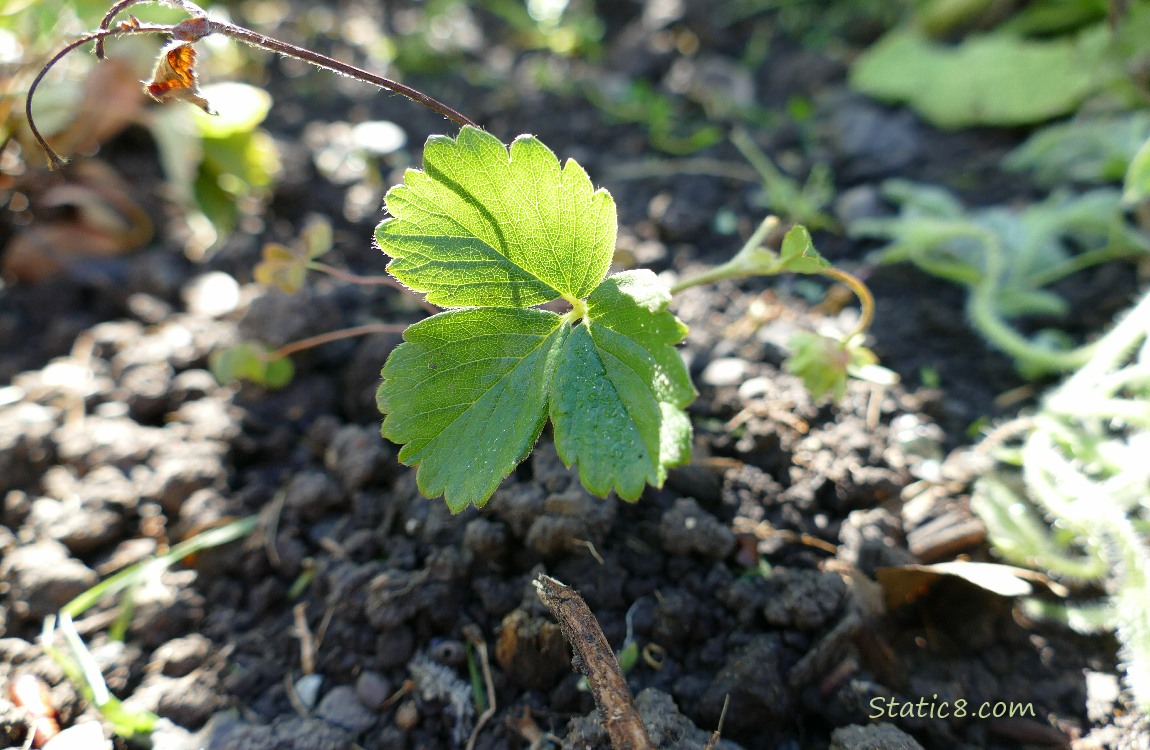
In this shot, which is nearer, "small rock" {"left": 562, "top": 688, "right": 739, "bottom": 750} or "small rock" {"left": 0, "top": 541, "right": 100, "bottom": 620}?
"small rock" {"left": 562, "top": 688, "right": 739, "bottom": 750}

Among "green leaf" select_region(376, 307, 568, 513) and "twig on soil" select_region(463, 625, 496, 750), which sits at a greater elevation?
"green leaf" select_region(376, 307, 568, 513)

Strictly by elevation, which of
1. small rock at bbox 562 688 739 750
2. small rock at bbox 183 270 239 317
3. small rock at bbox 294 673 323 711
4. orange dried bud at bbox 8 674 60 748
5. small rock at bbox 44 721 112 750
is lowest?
orange dried bud at bbox 8 674 60 748

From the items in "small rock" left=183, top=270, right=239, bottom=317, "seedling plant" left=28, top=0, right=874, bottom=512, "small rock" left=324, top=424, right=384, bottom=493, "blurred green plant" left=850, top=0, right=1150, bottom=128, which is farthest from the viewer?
"blurred green plant" left=850, top=0, right=1150, bottom=128

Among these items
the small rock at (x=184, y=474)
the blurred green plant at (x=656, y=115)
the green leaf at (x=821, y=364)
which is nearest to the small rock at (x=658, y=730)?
the green leaf at (x=821, y=364)

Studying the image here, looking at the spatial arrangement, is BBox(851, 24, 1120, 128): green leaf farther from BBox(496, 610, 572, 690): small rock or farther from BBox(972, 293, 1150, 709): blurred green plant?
BBox(496, 610, 572, 690): small rock

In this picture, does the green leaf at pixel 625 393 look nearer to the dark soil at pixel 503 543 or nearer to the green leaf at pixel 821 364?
the dark soil at pixel 503 543
